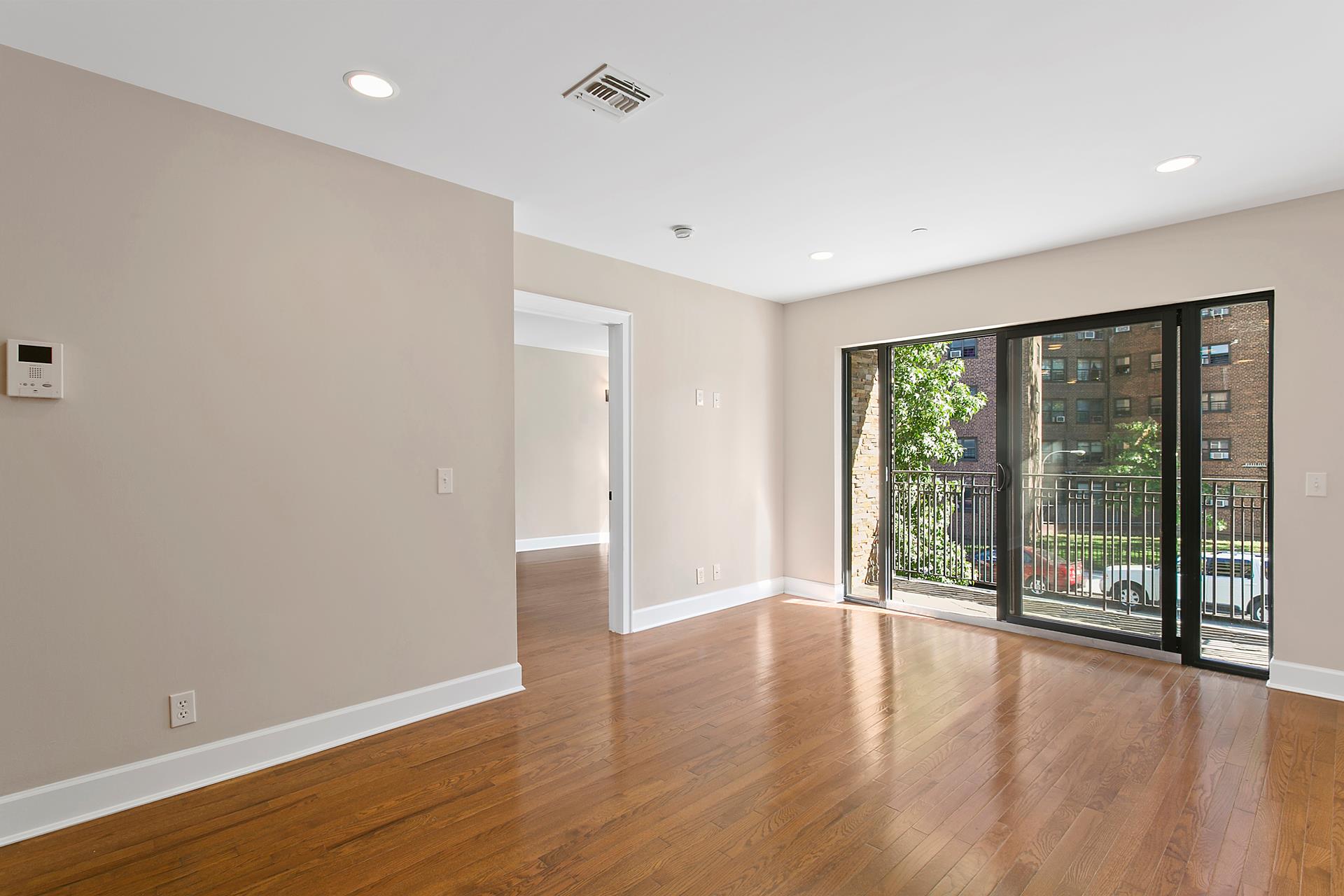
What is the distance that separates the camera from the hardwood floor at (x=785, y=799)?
6.56 ft

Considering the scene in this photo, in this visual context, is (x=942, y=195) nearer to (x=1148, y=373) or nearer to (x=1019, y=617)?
(x=1148, y=373)

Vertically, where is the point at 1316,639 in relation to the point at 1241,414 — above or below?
below

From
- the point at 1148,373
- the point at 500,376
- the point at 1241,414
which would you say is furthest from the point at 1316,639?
the point at 500,376

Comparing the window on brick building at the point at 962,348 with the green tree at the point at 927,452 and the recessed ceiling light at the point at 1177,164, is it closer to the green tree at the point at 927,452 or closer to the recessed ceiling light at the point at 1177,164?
the green tree at the point at 927,452

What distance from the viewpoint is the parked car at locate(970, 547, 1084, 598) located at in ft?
14.6

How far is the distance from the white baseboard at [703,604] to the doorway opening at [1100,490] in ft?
2.38

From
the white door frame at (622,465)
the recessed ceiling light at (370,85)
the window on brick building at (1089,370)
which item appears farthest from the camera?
the white door frame at (622,465)

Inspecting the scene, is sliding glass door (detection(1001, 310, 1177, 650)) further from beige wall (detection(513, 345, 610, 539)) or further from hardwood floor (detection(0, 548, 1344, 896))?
beige wall (detection(513, 345, 610, 539))

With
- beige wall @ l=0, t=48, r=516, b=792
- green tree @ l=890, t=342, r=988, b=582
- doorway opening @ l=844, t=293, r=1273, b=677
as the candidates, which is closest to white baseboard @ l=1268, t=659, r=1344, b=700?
doorway opening @ l=844, t=293, r=1273, b=677

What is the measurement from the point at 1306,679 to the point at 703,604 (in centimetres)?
352

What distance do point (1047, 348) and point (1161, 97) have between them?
2.22 m

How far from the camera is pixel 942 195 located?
3389 millimetres

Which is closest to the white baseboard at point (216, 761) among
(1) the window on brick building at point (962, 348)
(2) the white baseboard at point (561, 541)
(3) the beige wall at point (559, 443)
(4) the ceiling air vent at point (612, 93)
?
(4) the ceiling air vent at point (612, 93)

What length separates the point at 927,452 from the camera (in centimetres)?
593
